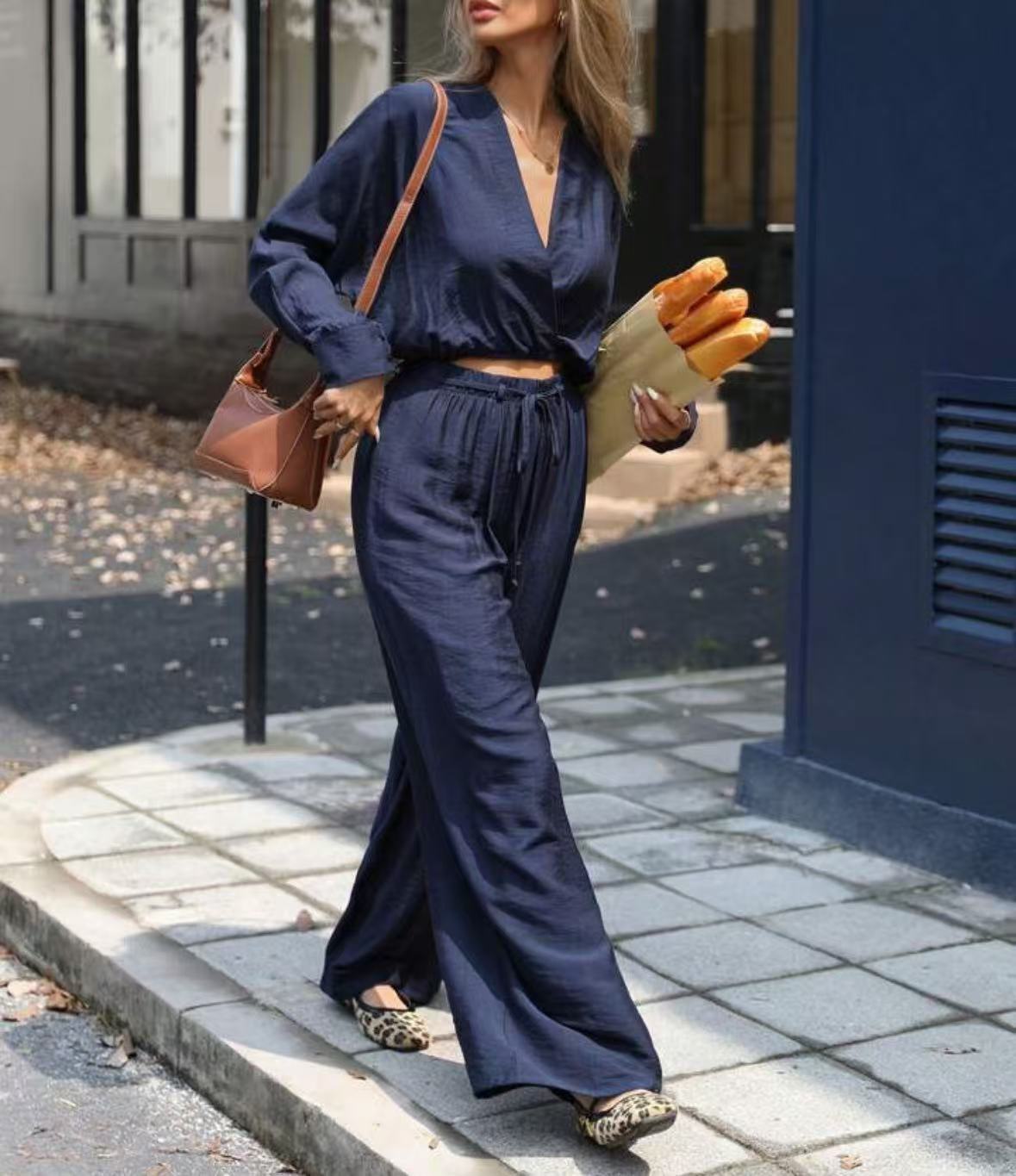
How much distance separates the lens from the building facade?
→ 13969 mm

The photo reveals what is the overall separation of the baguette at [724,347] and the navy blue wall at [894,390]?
1.62 meters

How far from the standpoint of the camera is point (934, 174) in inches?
206

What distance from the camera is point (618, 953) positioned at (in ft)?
15.3

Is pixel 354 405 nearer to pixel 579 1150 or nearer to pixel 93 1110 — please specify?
pixel 579 1150

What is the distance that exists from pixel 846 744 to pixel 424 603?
7.64 ft

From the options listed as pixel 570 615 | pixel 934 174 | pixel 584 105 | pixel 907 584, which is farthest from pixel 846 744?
pixel 570 615

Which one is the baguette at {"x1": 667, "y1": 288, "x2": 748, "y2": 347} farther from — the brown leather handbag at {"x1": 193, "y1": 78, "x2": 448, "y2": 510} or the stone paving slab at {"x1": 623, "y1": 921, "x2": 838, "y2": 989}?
the stone paving slab at {"x1": 623, "y1": 921, "x2": 838, "y2": 989}

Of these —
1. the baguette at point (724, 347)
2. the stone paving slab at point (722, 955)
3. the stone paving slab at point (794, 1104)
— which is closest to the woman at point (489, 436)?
the baguette at point (724, 347)

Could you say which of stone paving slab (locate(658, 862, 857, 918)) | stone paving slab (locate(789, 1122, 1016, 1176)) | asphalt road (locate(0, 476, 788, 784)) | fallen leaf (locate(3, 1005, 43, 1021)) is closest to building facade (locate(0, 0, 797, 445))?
asphalt road (locate(0, 476, 788, 784))

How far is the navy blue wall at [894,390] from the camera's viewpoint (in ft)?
16.9

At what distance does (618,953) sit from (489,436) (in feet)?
4.77

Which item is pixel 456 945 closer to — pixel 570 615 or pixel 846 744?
pixel 846 744

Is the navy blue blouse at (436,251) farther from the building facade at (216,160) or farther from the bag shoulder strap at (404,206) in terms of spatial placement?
the building facade at (216,160)

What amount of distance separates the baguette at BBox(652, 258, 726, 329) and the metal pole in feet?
9.65
